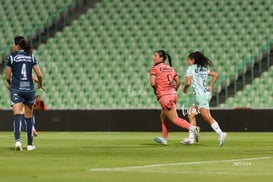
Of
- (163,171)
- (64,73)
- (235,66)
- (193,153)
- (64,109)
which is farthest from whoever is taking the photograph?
(64,73)

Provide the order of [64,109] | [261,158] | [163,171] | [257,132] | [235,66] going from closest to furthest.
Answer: [163,171] → [261,158] → [257,132] → [64,109] → [235,66]

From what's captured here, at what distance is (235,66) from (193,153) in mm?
17668

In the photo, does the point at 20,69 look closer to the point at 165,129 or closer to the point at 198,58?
the point at 165,129

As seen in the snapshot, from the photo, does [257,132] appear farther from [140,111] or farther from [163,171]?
[163,171]

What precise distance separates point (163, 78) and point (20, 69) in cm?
342

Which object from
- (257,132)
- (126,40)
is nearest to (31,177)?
(257,132)

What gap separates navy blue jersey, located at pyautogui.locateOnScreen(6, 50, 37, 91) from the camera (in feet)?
49.3

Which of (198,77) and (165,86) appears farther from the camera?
(198,77)

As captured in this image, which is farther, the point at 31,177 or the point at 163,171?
the point at 163,171

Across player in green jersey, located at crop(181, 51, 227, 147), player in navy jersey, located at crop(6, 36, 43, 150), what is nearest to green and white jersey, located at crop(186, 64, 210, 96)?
player in green jersey, located at crop(181, 51, 227, 147)

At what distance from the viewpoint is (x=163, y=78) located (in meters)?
17.2

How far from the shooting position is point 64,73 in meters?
33.6

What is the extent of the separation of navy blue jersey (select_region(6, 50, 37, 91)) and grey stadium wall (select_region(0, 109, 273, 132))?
45.1ft

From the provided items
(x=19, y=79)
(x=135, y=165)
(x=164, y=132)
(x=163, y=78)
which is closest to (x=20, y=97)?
(x=19, y=79)
